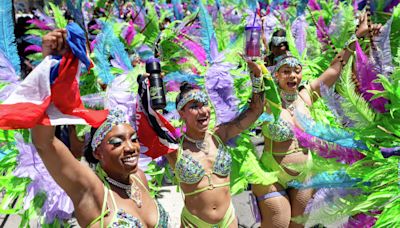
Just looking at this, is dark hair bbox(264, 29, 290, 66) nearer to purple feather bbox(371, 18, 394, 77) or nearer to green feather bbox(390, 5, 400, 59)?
green feather bbox(390, 5, 400, 59)

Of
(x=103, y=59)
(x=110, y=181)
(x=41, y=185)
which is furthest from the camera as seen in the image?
(x=103, y=59)

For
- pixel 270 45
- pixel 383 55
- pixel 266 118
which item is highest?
pixel 383 55

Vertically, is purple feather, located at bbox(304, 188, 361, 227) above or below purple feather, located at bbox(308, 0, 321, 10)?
below

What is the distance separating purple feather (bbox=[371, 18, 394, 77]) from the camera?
2.01 meters

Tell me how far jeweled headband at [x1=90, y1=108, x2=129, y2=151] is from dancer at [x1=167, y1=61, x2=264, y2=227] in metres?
0.74

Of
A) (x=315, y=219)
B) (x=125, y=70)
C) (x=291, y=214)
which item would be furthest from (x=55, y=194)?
(x=291, y=214)

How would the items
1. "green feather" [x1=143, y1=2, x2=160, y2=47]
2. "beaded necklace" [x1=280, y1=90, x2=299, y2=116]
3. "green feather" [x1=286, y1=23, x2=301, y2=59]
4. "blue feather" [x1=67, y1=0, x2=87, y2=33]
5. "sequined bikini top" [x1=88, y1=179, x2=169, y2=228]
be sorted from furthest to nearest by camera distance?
1. "green feather" [x1=143, y1=2, x2=160, y2=47]
2. "green feather" [x1=286, y1=23, x2=301, y2=59]
3. "beaded necklace" [x1=280, y1=90, x2=299, y2=116]
4. "blue feather" [x1=67, y1=0, x2=87, y2=33]
5. "sequined bikini top" [x1=88, y1=179, x2=169, y2=228]

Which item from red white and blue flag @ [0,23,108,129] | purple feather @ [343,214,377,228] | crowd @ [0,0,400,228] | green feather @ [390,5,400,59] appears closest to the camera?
red white and blue flag @ [0,23,108,129]

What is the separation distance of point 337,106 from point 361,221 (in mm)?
495

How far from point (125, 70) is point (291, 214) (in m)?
1.62

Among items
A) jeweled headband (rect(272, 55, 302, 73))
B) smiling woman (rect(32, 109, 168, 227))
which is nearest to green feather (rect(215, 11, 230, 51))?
jeweled headband (rect(272, 55, 302, 73))

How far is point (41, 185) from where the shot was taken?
2771mm

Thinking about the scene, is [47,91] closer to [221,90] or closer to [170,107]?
[221,90]

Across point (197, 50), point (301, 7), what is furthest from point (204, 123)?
point (301, 7)
